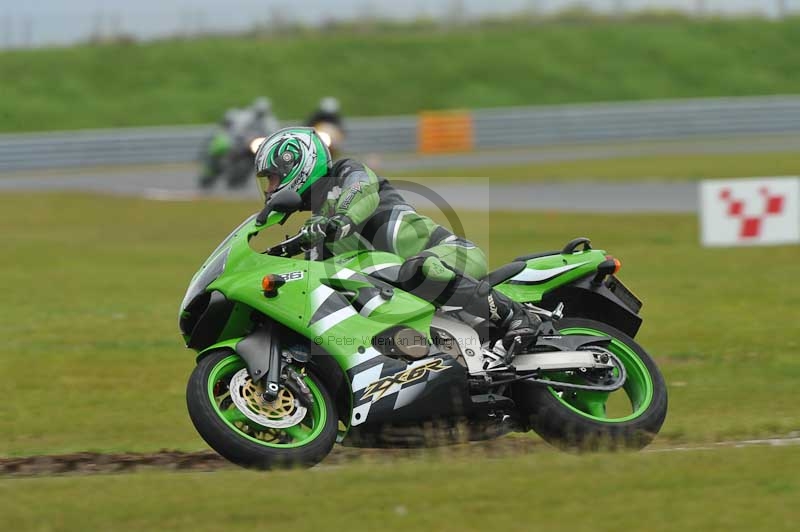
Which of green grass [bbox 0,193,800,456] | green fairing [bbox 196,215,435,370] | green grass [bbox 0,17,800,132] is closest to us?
green fairing [bbox 196,215,435,370]

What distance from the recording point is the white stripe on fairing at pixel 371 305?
22.4ft

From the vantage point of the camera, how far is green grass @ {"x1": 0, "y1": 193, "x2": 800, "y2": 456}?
845cm

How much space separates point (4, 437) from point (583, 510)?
429 centimetres

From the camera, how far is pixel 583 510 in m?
5.46

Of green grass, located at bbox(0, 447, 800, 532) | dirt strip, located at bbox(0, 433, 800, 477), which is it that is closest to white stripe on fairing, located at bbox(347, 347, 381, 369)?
green grass, located at bbox(0, 447, 800, 532)

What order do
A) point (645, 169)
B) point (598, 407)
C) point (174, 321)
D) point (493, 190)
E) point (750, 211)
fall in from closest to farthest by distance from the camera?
point (598, 407)
point (174, 321)
point (750, 211)
point (493, 190)
point (645, 169)

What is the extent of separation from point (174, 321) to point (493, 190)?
15.2 meters

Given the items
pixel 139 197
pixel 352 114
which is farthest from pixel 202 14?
pixel 139 197

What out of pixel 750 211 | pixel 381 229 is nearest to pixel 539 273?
pixel 381 229

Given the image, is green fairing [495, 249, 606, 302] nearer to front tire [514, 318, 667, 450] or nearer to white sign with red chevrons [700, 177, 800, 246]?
front tire [514, 318, 667, 450]

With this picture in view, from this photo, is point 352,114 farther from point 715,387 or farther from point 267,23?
point 715,387

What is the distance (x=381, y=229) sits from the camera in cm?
720

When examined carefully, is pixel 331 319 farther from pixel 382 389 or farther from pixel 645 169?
pixel 645 169

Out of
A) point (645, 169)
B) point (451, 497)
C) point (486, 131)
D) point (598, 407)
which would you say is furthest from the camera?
point (486, 131)
